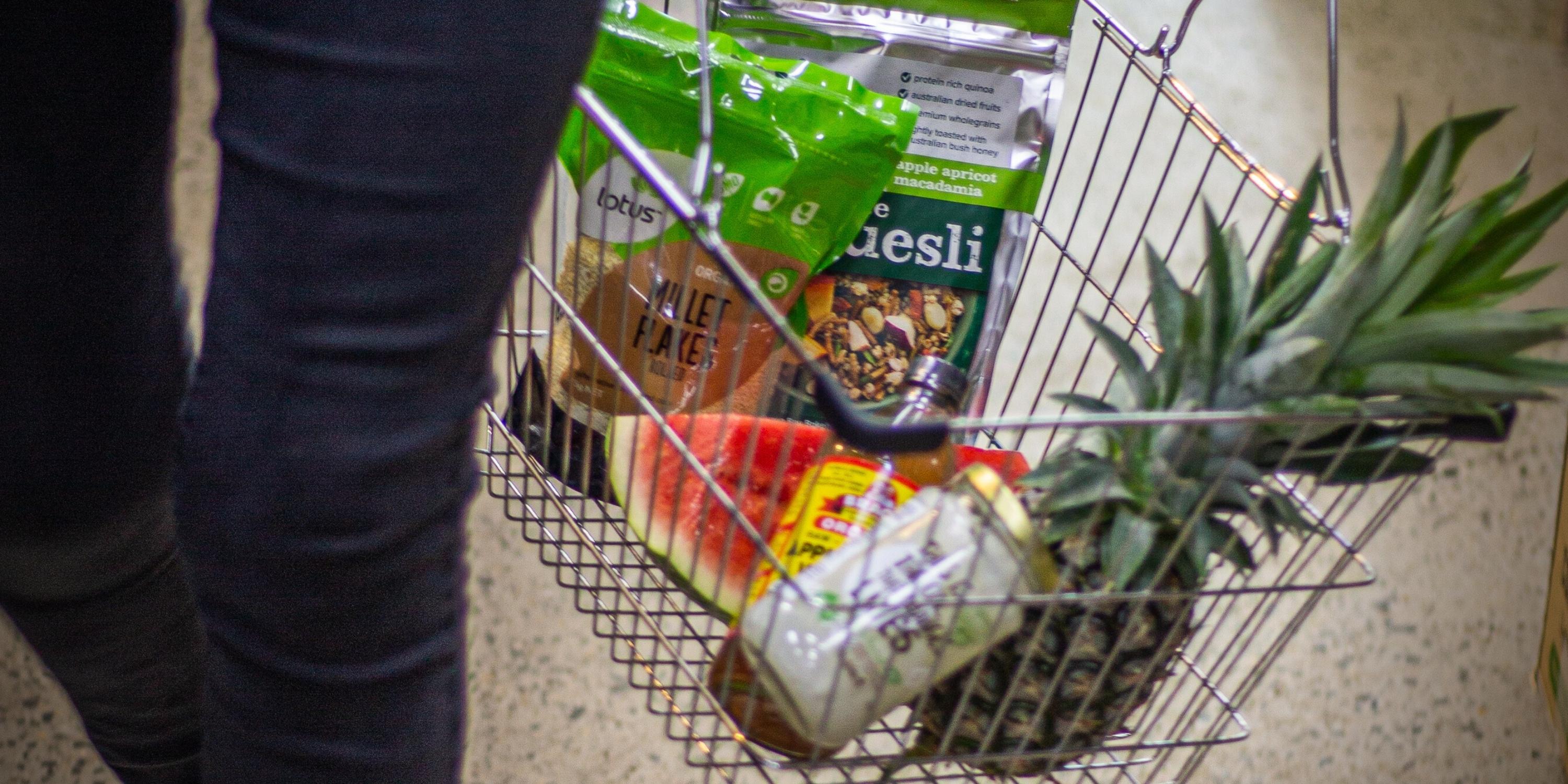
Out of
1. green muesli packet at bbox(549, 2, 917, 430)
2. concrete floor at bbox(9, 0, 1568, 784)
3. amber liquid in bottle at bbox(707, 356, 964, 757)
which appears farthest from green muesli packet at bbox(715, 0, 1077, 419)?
concrete floor at bbox(9, 0, 1568, 784)

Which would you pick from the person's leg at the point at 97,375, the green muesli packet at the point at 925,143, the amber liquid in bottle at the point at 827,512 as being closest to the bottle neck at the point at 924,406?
the amber liquid in bottle at the point at 827,512

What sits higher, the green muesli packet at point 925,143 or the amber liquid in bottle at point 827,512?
the green muesli packet at point 925,143

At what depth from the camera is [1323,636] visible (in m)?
1.26

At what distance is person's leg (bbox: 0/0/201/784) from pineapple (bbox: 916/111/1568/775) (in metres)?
0.46

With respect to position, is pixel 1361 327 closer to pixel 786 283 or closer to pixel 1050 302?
pixel 786 283

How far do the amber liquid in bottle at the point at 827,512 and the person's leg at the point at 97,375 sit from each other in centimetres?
34

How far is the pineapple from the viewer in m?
0.51

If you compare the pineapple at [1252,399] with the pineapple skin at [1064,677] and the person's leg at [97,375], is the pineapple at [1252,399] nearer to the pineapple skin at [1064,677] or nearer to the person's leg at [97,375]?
the pineapple skin at [1064,677]

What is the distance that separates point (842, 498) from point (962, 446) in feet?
0.47

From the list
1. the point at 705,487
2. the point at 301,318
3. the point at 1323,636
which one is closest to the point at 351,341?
the point at 301,318

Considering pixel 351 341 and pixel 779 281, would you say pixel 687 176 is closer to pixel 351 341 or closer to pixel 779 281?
pixel 779 281

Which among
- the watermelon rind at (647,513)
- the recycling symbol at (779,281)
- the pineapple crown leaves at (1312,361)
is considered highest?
the pineapple crown leaves at (1312,361)

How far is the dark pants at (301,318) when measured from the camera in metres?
0.40

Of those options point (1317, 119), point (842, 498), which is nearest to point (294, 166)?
point (842, 498)
